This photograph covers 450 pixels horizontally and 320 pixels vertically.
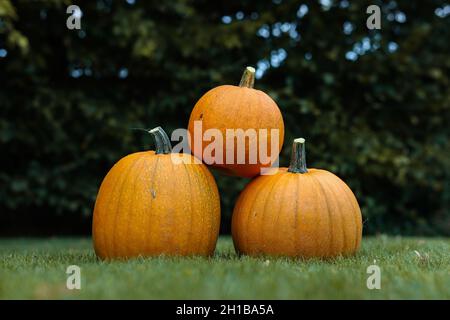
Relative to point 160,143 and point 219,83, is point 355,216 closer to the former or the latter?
point 160,143

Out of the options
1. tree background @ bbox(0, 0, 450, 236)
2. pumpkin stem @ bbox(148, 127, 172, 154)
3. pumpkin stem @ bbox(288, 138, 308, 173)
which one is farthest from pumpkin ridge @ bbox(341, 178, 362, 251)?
tree background @ bbox(0, 0, 450, 236)

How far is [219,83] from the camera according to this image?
491 centimetres

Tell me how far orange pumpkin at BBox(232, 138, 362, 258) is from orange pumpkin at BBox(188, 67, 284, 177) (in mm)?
128

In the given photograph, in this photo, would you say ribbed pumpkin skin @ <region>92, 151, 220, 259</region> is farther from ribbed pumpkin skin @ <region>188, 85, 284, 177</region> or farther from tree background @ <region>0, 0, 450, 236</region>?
tree background @ <region>0, 0, 450, 236</region>

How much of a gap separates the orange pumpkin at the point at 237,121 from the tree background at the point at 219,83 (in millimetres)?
2047

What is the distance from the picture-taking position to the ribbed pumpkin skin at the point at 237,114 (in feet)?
8.84

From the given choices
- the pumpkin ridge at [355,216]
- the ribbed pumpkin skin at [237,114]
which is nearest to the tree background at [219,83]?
the ribbed pumpkin skin at [237,114]

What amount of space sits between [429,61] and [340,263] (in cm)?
355

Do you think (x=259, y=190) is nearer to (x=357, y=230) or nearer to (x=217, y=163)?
(x=217, y=163)

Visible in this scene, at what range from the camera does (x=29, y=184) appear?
4.86 meters

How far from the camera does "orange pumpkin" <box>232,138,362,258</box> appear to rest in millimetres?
2613

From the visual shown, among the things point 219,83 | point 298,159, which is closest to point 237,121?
point 298,159

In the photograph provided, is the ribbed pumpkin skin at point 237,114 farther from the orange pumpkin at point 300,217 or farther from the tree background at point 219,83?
the tree background at point 219,83

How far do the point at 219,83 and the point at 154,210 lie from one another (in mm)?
2556
